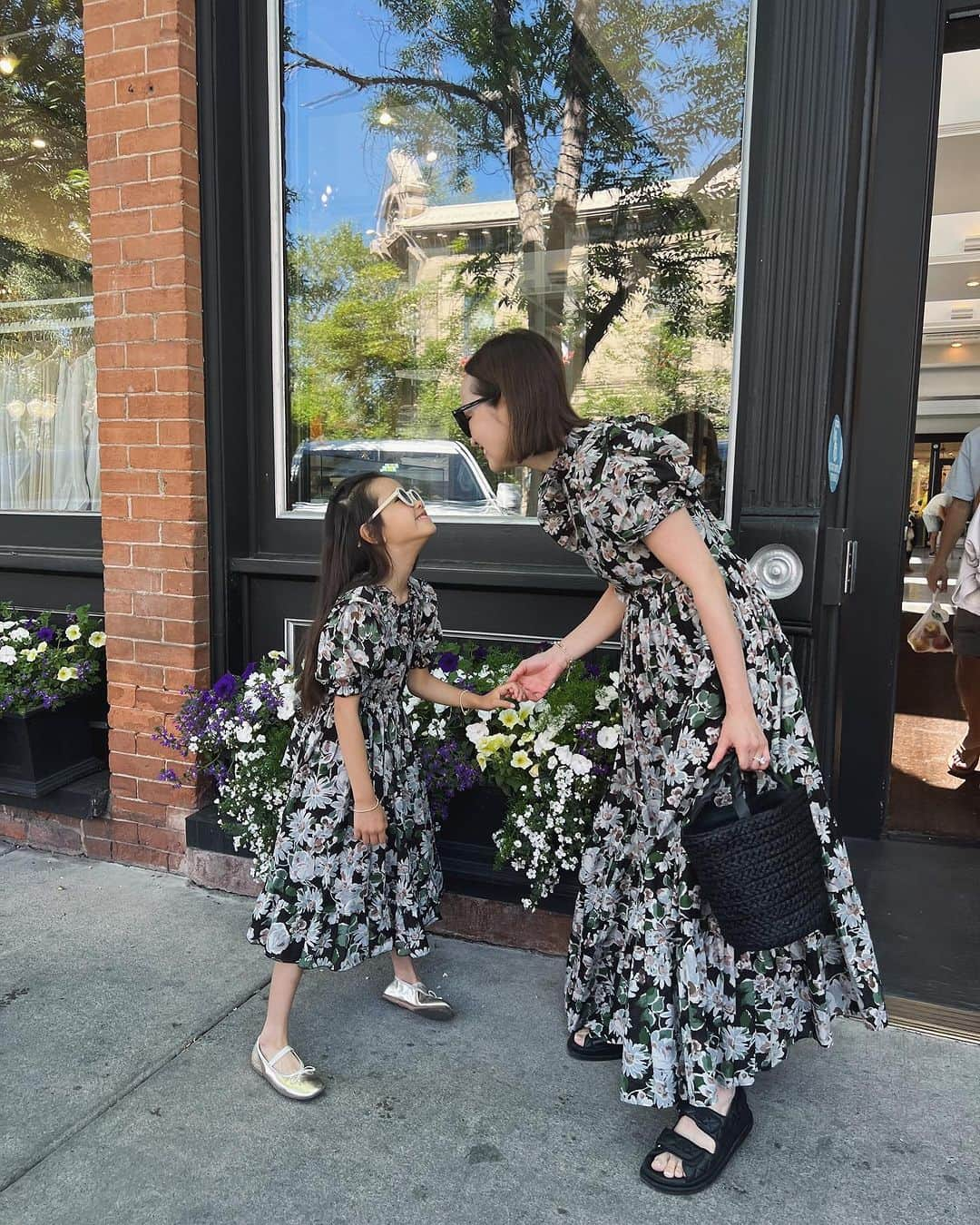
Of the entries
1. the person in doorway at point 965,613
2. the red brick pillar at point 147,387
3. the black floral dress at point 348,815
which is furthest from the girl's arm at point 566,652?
the person in doorway at point 965,613

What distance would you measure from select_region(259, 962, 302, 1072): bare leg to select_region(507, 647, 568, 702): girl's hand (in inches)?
36.2

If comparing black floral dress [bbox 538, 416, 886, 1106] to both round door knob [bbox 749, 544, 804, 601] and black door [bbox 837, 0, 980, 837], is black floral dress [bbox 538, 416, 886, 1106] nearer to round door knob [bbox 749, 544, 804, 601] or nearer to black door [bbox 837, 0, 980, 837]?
round door knob [bbox 749, 544, 804, 601]

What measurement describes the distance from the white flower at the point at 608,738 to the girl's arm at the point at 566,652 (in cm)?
47

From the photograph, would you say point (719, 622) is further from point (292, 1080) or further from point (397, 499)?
point (292, 1080)

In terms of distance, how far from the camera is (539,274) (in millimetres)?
A: 4086

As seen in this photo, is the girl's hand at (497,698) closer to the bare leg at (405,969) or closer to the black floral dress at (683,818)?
the black floral dress at (683,818)

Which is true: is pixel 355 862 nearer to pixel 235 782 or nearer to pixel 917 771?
pixel 235 782

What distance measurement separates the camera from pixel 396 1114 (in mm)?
2133

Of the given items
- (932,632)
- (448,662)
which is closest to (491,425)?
(448,662)

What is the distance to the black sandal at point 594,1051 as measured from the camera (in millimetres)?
2330

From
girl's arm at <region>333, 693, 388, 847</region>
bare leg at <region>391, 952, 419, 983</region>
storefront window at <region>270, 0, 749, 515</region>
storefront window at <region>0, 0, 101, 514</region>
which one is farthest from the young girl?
storefront window at <region>0, 0, 101, 514</region>

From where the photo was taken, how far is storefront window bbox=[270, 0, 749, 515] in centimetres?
371

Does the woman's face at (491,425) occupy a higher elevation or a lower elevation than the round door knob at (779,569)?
higher

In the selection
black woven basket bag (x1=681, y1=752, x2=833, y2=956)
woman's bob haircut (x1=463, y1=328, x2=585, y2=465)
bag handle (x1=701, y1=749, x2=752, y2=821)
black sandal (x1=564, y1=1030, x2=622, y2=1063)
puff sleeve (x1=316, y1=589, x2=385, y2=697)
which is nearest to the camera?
black woven basket bag (x1=681, y1=752, x2=833, y2=956)
